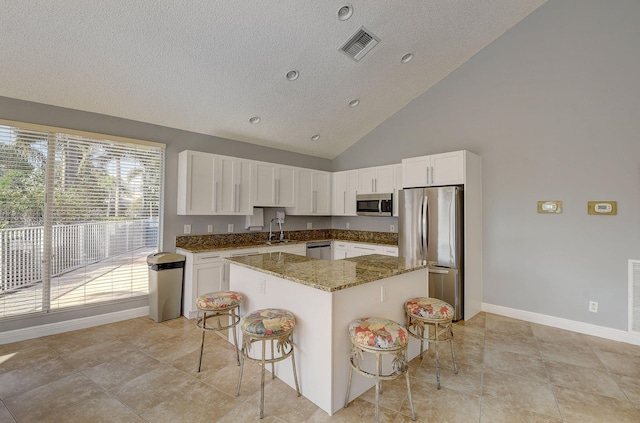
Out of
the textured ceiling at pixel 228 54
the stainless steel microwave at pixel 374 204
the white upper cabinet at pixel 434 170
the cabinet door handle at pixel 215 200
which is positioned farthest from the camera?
the stainless steel microwave at pixel 374 204

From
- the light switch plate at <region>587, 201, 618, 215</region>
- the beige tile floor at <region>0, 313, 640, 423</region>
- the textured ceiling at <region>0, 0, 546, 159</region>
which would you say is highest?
the textured ceiling at <region>0, 0, 546, 159</region>

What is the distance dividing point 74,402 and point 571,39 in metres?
6.03

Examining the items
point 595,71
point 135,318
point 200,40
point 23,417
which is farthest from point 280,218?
point 595,71

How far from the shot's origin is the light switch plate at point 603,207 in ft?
10.2

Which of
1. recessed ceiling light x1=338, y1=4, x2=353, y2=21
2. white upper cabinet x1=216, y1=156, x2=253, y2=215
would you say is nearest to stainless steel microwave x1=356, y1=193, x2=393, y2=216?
white upper cabinet x1=216, y1=156, x2=253, y2=215

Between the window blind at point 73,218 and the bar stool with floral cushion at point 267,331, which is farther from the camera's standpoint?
the window blind at point 73,218

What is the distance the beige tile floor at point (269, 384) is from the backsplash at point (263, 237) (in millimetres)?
1366

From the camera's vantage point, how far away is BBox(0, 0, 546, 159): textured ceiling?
8.20ft

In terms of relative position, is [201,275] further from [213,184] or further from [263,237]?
[263,237]

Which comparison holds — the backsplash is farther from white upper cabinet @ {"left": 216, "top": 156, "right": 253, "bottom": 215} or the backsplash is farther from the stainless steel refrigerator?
the stainless steel refrigerator

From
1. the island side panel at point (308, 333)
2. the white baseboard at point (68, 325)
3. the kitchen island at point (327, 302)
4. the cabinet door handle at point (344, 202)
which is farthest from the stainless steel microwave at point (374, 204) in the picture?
the white baseboard at point (68, 325)

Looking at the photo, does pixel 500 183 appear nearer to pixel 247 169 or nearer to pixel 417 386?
pixel 417 386

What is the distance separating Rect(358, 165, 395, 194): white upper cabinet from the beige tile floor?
100.0 inches

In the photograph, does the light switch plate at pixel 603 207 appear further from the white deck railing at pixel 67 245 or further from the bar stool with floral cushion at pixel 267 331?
the white deck railing at pixel 67 245
